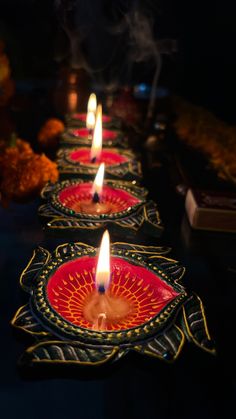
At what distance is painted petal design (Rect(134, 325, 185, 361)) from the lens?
0.60m

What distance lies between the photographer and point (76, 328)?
2.05ft

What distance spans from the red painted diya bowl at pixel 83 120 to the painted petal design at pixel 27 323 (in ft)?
4.61

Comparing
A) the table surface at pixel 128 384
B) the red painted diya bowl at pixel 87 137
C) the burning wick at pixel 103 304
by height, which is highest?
the red painted diya bowl at pixel 87 137

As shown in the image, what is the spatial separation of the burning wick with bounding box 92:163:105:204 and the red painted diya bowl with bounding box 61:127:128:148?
0.58 m

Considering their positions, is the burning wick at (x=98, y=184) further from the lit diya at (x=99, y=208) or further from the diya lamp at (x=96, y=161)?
the diya lamp at (x=96, y=161)

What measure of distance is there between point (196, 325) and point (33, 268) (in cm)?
34

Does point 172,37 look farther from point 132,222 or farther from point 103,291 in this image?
point 103,291

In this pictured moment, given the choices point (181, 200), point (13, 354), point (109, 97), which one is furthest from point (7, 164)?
point (109, 97)

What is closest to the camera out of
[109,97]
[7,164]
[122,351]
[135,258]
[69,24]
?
[122,351]

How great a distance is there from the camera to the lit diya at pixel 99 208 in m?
1.01

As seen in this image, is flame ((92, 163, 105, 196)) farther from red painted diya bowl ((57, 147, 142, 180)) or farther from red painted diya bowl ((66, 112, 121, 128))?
red painted diya bowl ((66, 112, 121, 128))

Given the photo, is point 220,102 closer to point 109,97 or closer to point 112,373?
point 109,97

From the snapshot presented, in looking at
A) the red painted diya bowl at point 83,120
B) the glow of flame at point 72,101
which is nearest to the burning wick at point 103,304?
the red painted diya bowl at point 83,120

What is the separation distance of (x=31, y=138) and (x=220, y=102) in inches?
64.6
